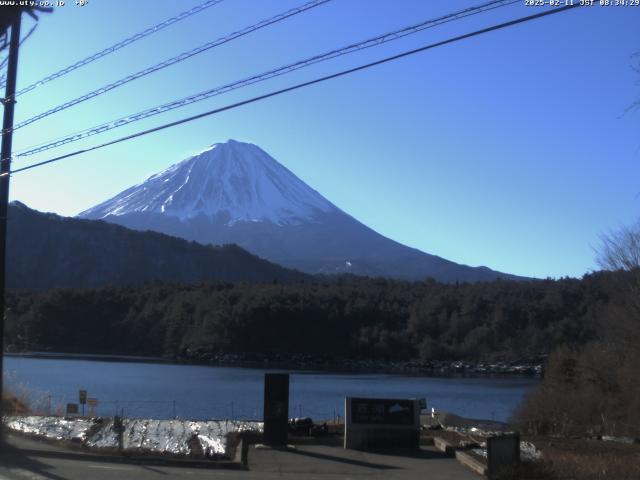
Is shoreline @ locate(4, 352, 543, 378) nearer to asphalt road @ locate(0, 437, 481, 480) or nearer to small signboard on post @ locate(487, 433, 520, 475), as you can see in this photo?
asphalt road @ locate(0, 437, 481, 480)

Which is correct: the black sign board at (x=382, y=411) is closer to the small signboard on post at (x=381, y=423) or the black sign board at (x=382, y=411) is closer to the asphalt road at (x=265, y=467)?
the small signboard on post at (x=381, y=423)

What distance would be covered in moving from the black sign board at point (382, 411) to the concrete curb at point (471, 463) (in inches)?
71.3

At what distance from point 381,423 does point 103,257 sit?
452ft

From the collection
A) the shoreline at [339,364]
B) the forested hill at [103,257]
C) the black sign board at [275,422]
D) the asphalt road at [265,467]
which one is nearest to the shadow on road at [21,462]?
the asphalt road at [265,467]

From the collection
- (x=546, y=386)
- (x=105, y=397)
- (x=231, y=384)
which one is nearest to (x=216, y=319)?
(x=231, y=384)

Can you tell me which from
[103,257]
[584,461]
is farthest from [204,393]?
[103,257]

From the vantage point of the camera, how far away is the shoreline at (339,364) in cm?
8688

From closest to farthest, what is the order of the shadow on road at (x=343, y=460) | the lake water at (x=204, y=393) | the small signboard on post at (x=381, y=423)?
the shadow on road at (x=343, y=460) → the small signboard on post at (x=381, y=423) → the lake water at (x=204, y=393)

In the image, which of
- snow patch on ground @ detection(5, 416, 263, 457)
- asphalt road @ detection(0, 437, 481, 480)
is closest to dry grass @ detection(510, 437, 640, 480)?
asphalt road @ detection(0, 437, 481, 480)

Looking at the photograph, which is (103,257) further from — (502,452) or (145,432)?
(502,452)

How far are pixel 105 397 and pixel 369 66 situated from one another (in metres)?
35.0

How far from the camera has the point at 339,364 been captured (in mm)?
95000

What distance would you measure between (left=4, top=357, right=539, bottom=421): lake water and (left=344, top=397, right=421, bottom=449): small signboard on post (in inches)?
443

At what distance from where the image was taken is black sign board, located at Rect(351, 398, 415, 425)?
59.6ft
